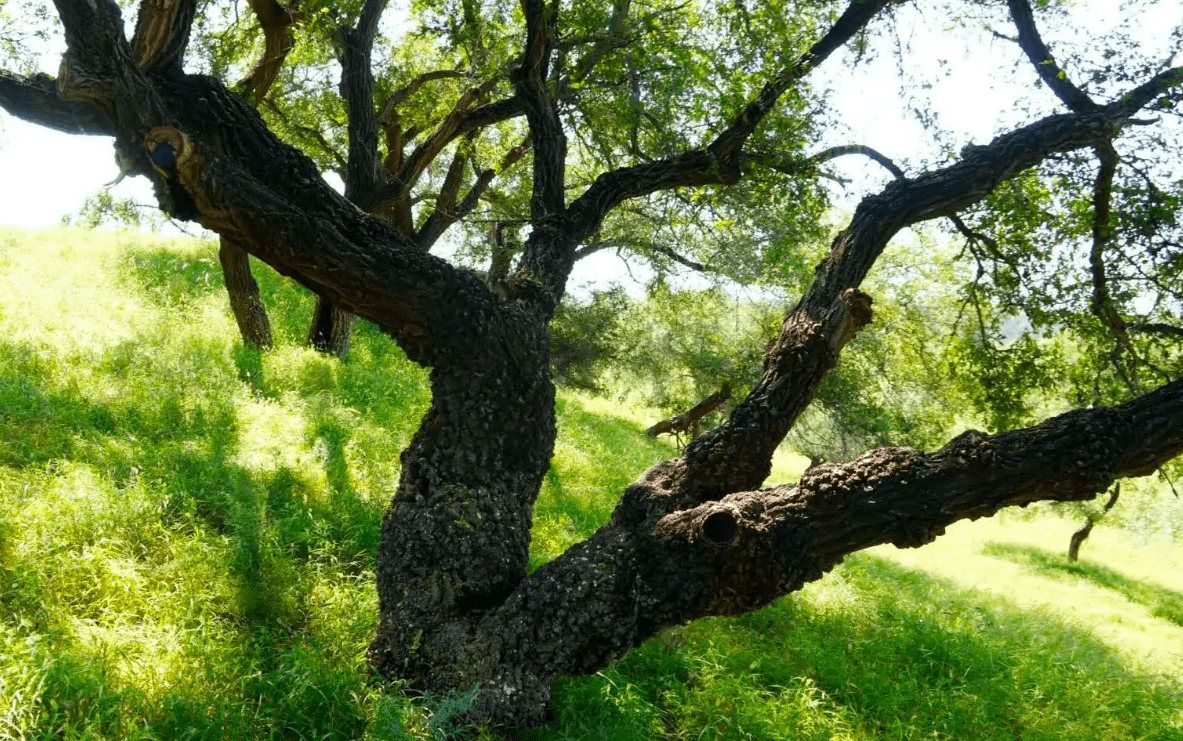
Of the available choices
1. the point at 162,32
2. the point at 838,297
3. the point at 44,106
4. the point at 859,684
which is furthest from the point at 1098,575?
the point at 44,106

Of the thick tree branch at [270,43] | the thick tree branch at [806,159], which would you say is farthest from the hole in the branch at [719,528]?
the thick tree branch at [270,43]

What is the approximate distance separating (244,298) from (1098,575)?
71.9ft

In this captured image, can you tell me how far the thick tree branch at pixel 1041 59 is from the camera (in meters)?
6.21

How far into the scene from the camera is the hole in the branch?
12.5ft

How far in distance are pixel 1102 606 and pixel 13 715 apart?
59.9 feet

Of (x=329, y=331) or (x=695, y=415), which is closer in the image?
(x=329, y=331)

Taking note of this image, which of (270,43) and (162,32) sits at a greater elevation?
(270,43)

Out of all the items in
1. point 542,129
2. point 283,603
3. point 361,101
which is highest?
point 361,101

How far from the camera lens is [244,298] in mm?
9859

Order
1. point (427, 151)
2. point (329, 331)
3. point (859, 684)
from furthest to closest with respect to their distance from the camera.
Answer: point (329, 331), point (427, 151), point (859, 684)

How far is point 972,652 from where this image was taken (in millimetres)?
6426

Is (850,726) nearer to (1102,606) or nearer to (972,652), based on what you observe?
(972,652)

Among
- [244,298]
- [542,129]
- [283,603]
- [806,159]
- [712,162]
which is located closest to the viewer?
[283,603]

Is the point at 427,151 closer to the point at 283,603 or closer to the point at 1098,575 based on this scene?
the point at 283,603
